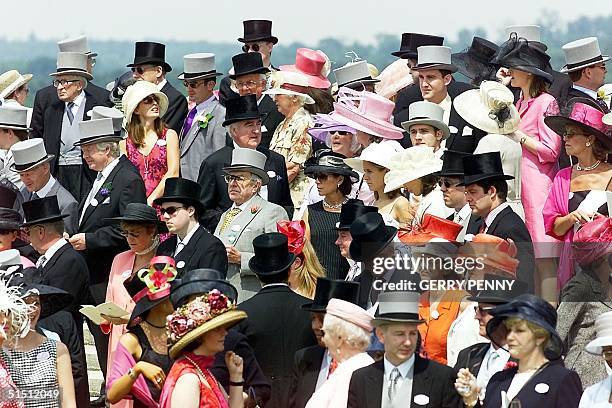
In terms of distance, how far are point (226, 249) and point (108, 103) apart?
326cm

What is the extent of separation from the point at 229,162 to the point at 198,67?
1.96 metres

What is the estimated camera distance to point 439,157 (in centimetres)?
1222

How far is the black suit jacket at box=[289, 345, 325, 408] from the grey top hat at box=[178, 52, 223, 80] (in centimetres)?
460

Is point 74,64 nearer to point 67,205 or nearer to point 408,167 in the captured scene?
point 67,205

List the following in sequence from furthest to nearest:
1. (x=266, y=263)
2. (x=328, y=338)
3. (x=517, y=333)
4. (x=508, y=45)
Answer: (x=508, y=45), (x=266, y=263), (x=328, y=338), (x=517, y=333)

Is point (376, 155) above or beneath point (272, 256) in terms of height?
above

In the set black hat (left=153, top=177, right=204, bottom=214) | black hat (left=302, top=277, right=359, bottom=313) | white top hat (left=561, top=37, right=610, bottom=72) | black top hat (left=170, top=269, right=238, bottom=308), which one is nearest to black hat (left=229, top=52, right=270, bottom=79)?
white top hat (left=561, top=37, right=610, bottom=72)

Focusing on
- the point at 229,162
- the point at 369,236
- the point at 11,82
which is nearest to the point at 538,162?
the point at 369,236

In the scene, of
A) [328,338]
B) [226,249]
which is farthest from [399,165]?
[328,338]

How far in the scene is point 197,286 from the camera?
384 inches

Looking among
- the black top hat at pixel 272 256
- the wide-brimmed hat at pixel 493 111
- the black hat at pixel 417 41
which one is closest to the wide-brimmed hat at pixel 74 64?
the black hat at pixel 417 41

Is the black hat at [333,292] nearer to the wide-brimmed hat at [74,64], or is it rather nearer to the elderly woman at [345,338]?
the elderly woman at [345,338]

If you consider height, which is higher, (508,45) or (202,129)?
(508,45)

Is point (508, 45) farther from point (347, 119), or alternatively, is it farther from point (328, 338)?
point (328, 338)
